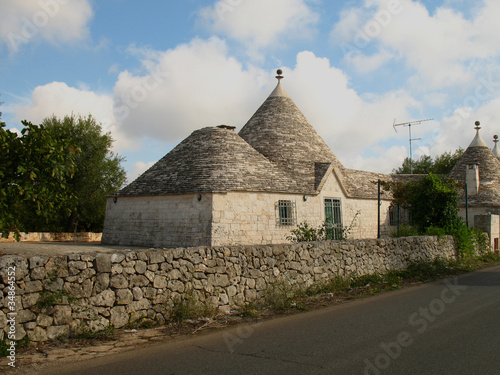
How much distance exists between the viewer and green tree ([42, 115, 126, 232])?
2631 cm

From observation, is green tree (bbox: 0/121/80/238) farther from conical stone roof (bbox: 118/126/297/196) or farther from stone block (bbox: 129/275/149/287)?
conical stone roof (bbox: 118/126/297/196)

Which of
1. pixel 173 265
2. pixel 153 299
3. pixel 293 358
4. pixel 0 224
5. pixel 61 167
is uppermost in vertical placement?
pixel 61 167

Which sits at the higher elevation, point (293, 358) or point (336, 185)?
point (336, 185)

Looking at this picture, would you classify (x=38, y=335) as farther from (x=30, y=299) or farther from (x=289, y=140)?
(x=289, y=140)

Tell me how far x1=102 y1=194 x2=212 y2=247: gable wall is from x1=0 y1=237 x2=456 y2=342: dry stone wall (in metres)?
7.26

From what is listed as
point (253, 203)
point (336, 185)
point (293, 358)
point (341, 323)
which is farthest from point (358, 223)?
point (293, 358)

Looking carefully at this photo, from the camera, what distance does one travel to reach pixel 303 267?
9.70m

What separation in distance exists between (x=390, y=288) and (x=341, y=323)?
169 inches

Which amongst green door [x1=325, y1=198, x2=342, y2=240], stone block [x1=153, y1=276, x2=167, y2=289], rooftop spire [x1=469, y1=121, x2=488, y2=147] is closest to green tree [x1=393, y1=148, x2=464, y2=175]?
rooftop spire [x1=469, y1=121, x2=488, y2=147]

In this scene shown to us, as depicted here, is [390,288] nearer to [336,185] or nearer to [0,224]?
[0,224]

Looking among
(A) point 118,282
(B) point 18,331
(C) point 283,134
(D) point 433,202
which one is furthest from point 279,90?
(B) point 18,331

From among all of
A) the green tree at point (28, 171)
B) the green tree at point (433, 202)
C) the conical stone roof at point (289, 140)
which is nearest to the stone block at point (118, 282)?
the green tree at point (28, 171)

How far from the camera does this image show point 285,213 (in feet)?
59.9

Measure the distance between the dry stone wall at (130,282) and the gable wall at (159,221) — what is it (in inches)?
286
